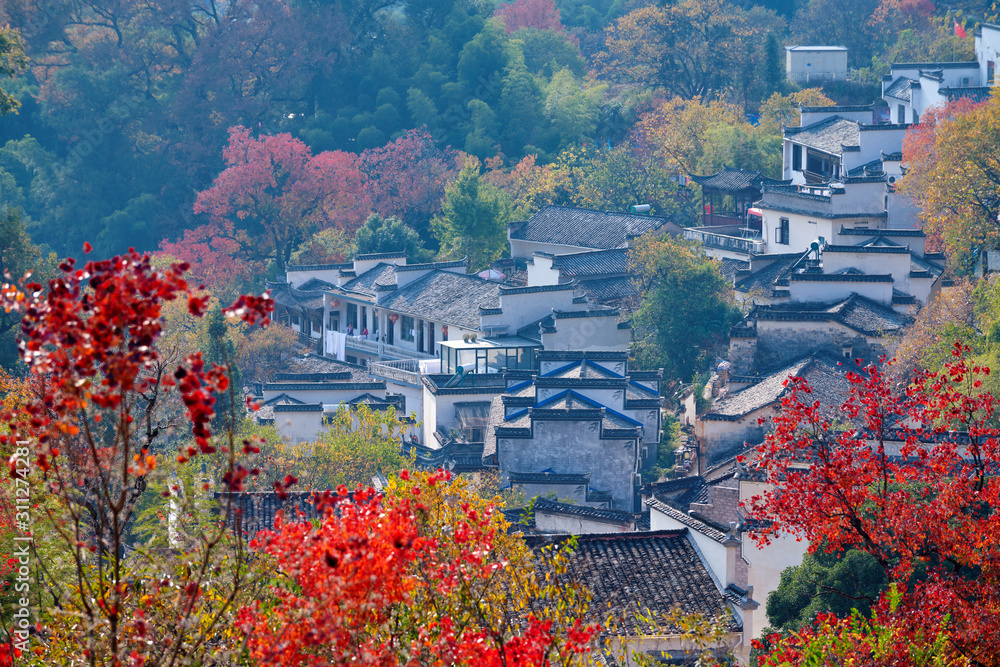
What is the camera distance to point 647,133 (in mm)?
58781

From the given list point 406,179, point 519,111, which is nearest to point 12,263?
point 406,179

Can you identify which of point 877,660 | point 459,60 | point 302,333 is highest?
point 459,60

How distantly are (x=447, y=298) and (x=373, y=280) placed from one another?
16.2ft

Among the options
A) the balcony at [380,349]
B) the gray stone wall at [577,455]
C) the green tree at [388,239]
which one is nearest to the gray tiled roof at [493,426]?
the gray stone wall at [577,455]

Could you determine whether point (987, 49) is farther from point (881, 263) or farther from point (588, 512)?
point (588, 512)

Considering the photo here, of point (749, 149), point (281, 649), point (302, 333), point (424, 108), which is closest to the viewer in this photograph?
point (281, 649)

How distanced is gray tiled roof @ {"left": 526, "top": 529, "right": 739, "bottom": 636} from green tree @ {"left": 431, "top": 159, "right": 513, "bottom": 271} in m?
33.2

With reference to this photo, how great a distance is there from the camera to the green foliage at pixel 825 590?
14.5m

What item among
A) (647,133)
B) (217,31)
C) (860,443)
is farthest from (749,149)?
(860,443)

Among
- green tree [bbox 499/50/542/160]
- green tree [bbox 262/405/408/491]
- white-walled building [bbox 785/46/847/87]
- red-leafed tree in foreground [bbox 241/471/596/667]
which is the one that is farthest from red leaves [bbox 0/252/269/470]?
white-walled building [bbox 785/46/847/87]

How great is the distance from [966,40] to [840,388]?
33.7 metres

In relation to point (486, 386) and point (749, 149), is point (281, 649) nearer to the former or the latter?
point (486, 386)

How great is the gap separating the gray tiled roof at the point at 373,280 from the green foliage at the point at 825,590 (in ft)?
104

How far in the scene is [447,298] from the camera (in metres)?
42.7
